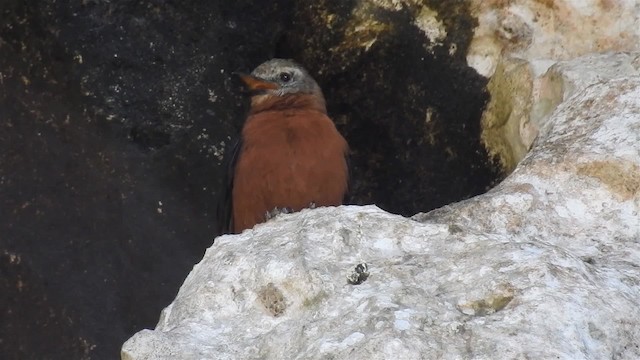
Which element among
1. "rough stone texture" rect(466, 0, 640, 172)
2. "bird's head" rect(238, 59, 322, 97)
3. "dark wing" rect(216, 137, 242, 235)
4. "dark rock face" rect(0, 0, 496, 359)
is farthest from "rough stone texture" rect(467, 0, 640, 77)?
"dark wing" rect(216, 137, 242, 235)

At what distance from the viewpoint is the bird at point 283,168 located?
17.4 ft

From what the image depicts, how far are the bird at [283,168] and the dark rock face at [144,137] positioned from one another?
24cm

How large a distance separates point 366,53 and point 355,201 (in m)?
0.72

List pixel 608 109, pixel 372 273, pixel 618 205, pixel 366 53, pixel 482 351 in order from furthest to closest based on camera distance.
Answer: pixel 366 53
pixel 608 109
pixel 618 205
pixel 372 273
pixel 482 351

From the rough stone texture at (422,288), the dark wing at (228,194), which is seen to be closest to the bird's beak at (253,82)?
the dark wing at (228,194)

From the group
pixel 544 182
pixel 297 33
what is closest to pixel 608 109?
pixel 544 182

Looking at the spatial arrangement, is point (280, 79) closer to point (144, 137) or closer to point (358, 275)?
point (144, 137)

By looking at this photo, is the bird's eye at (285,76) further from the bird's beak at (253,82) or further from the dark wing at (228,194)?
the dark wing at (228,194)

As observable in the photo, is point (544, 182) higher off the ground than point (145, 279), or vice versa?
point (544, 182)

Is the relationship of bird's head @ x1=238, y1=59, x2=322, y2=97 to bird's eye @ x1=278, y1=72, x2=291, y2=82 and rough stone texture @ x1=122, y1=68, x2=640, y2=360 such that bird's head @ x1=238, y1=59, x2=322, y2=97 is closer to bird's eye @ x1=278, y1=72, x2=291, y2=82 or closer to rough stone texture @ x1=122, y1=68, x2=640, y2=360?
bird's eye @ x1=278, y1=72, x2=291, y2=82

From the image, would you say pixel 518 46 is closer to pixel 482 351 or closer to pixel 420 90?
pixel 420 90

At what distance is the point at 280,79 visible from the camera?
18.4 feet

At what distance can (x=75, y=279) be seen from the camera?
17.1 ft

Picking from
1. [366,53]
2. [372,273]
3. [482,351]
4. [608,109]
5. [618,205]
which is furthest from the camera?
[366,53]
